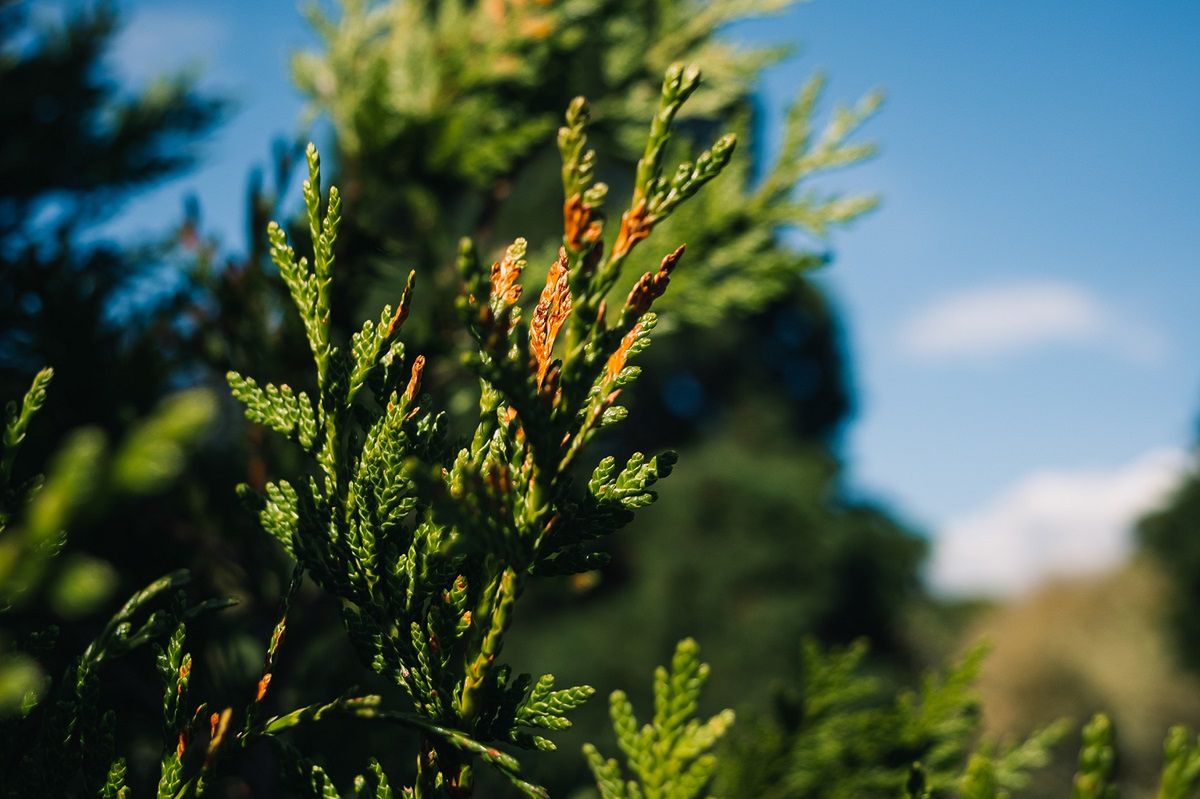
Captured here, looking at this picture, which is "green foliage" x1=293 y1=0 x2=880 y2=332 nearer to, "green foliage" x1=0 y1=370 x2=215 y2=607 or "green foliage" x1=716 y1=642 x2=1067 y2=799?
"green foliage" x1=716 y1=642 x2=1067 y2=799

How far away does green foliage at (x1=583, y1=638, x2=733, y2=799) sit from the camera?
1.66 meters

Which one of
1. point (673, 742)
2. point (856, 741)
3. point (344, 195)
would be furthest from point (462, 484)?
point (344, 195)

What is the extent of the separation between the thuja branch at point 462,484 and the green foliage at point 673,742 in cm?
20

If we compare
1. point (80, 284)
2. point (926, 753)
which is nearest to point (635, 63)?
point (80, 284)

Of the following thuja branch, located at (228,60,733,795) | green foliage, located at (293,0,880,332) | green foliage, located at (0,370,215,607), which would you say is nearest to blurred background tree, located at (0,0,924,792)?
green foliage, located at (293,0,880,332)

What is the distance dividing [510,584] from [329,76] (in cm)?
354

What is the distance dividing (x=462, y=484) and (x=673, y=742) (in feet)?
2.42

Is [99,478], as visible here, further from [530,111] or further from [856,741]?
[530,111]

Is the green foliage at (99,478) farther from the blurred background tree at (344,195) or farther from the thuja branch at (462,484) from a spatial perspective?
the blurred background tree at (344,195)

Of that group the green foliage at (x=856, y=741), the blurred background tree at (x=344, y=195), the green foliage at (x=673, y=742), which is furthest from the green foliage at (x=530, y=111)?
the green foliage at (x=673, y=742)

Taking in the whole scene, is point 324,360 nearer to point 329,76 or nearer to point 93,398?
point 93,398

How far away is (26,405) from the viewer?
5.03 ft

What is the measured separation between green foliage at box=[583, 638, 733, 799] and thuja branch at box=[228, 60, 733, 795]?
197 millimetres

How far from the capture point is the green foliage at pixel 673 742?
65.4 inches
